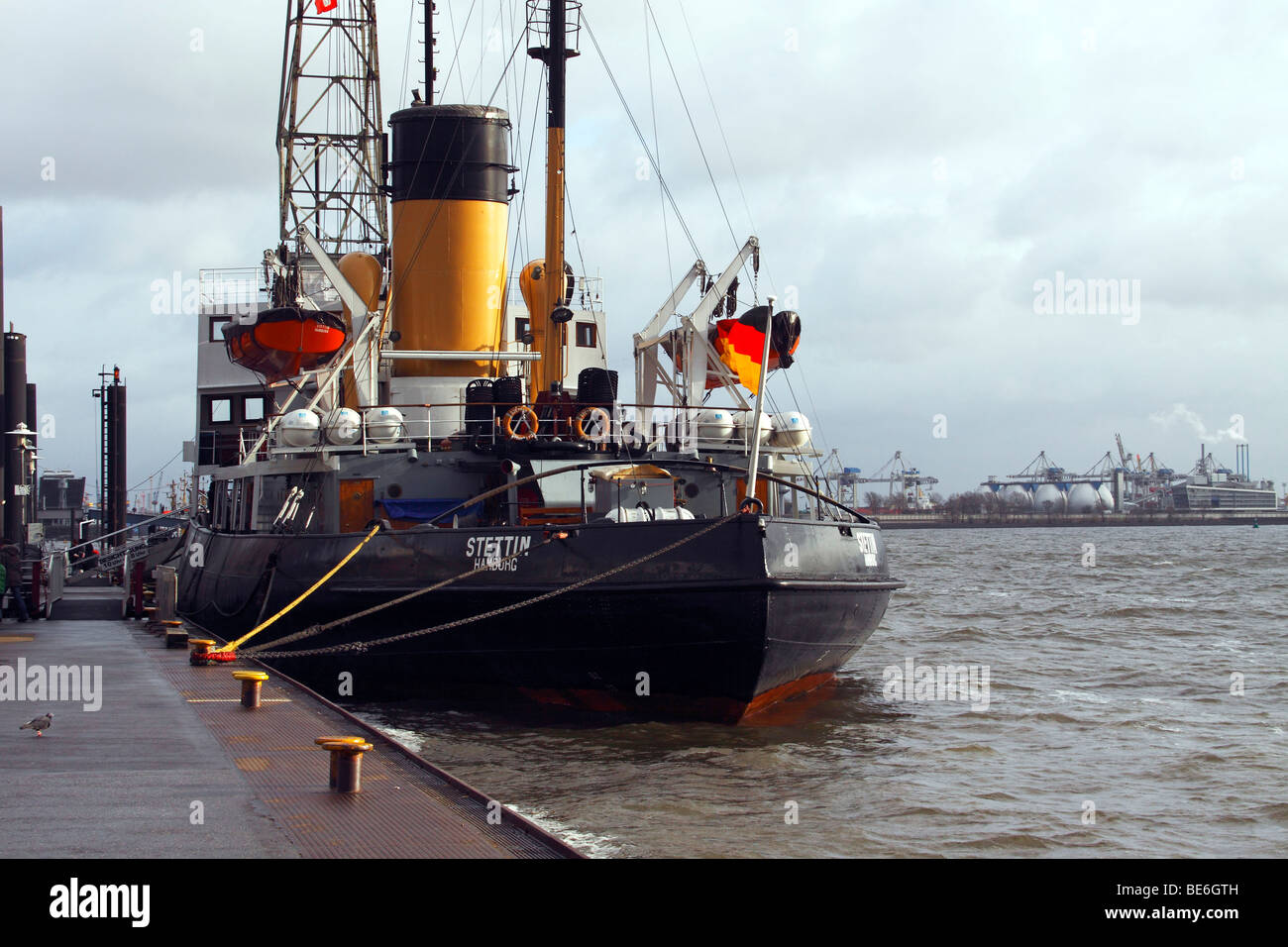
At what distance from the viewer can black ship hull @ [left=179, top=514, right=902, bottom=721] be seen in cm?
1491

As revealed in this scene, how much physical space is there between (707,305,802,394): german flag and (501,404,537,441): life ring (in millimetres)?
3352

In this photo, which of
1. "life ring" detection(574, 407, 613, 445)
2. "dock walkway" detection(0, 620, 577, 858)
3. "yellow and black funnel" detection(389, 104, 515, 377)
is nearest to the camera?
"dock walkway" detection(0, 620, 577, 858)

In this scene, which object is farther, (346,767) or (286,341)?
(286,341)

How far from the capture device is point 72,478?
7525 cm

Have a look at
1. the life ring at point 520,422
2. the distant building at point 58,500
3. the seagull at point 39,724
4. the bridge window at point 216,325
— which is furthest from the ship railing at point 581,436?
the distant building at point 58,500

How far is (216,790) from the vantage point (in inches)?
363

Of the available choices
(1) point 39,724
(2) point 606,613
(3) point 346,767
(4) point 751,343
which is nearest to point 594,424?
(4) point 751,343

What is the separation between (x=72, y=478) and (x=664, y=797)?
71.1 meters

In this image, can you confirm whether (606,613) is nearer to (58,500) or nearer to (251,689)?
(251,689)

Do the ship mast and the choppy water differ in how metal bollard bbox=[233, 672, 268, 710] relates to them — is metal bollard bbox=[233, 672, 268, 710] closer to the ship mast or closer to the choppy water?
the choppy water

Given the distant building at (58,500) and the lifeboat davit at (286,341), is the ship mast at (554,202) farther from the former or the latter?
the distant building at (58,500)

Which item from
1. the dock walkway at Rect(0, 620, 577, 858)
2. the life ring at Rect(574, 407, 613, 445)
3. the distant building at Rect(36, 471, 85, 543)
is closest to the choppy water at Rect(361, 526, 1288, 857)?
the dock walkway at Rect(0, 620, 577, 858)

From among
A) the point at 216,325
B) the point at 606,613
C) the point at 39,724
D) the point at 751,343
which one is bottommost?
the point at 39,724

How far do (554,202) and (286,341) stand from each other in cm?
474
